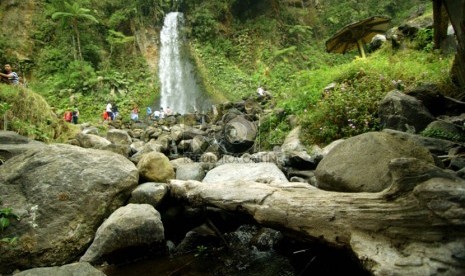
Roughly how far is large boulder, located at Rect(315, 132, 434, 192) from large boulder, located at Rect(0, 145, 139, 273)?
124 inches

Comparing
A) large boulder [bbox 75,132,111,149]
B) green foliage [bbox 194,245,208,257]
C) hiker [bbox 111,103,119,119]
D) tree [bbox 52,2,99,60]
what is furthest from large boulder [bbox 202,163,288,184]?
tree [bbox 52,2,99,60]

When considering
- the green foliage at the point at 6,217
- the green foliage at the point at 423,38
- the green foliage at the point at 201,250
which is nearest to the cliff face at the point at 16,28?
the green foliage at the point at 6,217

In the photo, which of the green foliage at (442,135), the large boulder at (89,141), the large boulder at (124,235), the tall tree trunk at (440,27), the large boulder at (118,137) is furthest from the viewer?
the large boulder at (118,137)

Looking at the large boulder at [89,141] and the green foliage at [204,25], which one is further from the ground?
the green foliage at [204,25]

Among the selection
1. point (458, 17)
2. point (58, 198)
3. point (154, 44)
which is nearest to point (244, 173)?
point (58, 198)

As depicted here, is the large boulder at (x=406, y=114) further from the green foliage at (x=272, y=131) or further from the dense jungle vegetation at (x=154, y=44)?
the dense jungle vegetation at (x=154, y=44)

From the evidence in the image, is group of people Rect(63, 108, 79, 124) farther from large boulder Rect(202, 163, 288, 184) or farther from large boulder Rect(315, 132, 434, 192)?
large boulder Rect(315, 132, 434, 192)

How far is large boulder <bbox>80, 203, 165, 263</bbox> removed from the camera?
4301 millimetres

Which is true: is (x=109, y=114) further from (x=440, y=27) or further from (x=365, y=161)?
(x=365, y=161)

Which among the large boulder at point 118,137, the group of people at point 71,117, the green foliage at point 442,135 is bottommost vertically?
the green foliage at point 442,135

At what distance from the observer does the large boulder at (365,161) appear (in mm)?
3758

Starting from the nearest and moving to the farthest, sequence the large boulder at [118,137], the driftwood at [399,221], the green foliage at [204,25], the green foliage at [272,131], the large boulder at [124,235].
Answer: the driftwood at [399,221] → the large boulder at [124,235] → the green foliage at [272,131] → the large boulder at [118,137] → the green foliage at [204,25]

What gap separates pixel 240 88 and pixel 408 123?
58.8 feet

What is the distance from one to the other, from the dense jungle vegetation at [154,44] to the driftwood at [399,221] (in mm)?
7656
